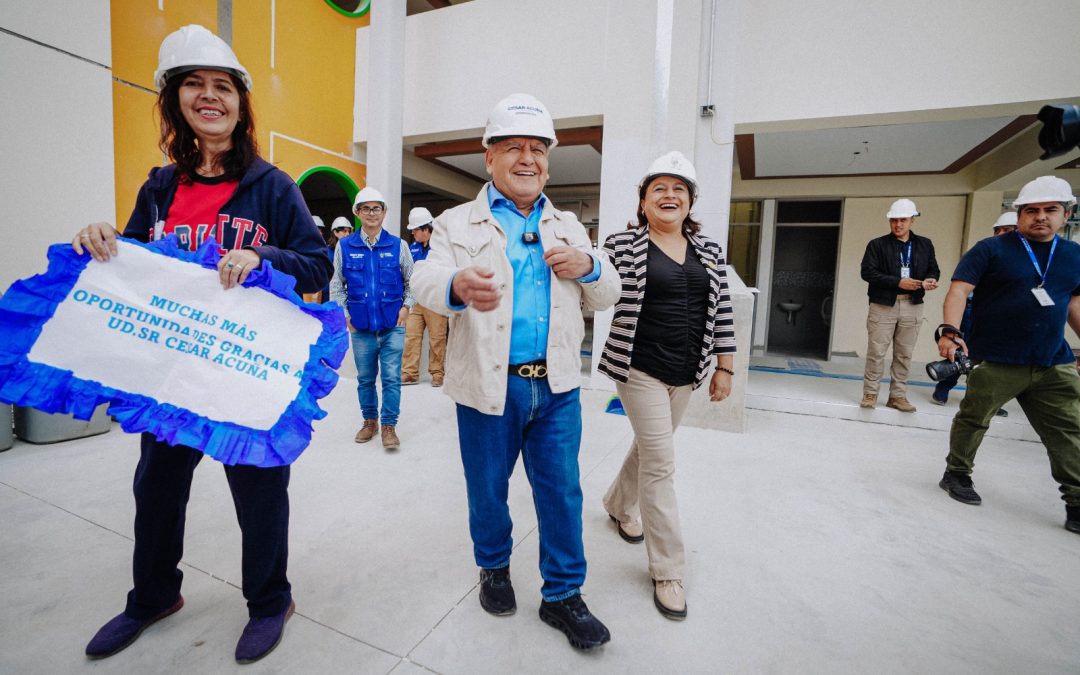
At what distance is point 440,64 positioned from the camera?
6.88 metres

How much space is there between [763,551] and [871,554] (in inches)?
21.5

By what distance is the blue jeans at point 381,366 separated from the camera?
13.0 ft

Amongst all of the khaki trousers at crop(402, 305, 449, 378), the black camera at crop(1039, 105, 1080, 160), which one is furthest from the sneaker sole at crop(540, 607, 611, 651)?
the khaki trousers at crop(402, 305, 449, 378)

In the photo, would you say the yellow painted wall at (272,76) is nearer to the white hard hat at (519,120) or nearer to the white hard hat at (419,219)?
the white hard hat at (419,219)

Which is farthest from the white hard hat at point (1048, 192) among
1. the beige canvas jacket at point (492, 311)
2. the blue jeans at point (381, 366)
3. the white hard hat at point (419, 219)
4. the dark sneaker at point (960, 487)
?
the white hard hat at point (419, 219)

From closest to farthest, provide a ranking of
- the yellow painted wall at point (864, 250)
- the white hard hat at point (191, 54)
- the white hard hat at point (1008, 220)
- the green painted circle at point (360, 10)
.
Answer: the white hard hat at point (191, 54)
the white hard hat at point (1008, 220)
the green painted circle at point (360, 10)
the yellow painted wall at point (864, 250)

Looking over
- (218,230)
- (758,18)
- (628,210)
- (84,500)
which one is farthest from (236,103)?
(758,18)

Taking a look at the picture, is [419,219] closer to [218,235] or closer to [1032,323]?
[218,235]

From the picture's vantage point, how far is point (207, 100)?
5.09ft

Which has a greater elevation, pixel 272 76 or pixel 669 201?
pixel 272 76

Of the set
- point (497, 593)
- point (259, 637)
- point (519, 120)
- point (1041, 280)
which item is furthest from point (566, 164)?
point (259, 637)

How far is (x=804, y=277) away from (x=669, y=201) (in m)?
8.88

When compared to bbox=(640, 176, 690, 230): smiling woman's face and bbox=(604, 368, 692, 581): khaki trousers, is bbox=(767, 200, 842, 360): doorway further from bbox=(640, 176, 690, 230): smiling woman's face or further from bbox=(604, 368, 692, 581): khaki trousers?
bbox=(604, 368, 692, 581): khaki trousers

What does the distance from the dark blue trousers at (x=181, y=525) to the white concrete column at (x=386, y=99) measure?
5244 mm
